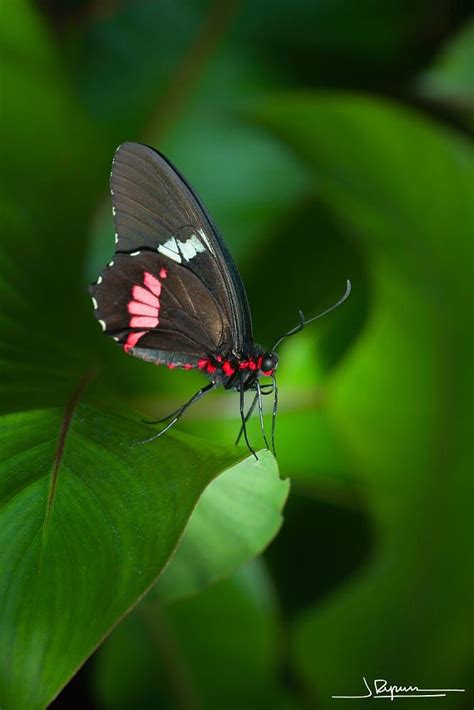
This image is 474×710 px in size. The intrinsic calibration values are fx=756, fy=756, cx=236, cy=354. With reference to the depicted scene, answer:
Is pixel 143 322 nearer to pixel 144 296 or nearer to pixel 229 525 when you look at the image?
pixel 144 296

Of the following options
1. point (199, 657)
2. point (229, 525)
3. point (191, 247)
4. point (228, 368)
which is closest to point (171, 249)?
point (191, 247)

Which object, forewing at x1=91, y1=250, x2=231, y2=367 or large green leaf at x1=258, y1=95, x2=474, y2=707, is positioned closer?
forewing at x1=91, y1=250, x2=231, y2=367

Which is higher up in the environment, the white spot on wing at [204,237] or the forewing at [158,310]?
the white spot on wing at [204,237]

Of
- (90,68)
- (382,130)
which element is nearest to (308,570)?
(382,130)

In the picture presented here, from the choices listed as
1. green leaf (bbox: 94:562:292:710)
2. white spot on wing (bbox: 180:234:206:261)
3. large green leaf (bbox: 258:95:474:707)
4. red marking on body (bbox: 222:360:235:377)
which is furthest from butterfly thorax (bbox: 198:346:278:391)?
green leaf (bbox: 94:562:292:710)

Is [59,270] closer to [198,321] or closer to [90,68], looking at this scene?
[198,321]

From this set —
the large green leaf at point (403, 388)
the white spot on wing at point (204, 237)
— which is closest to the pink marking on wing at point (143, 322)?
the white spot on wing at point (204, 237)

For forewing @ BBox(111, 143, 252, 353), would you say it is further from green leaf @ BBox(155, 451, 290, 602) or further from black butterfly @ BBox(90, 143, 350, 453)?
green leaf @ BBox(155, 451, 290, 602)

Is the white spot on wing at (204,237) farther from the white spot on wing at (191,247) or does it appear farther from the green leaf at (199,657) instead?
the green leaf at (199,657)
